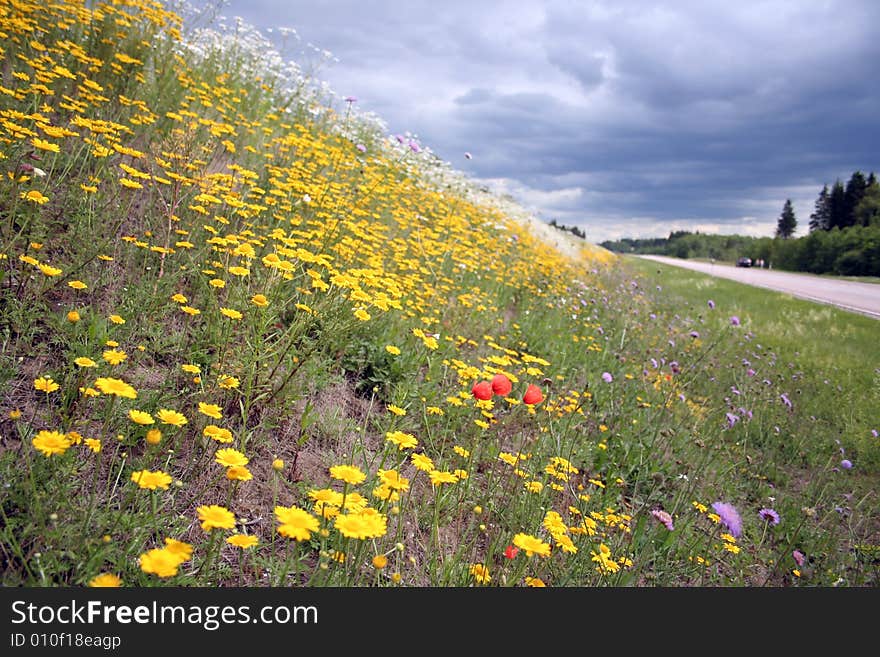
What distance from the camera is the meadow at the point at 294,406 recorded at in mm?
1605

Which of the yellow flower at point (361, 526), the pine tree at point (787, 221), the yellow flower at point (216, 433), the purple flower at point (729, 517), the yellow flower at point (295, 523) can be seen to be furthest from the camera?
the pine tree at point (787, 221)

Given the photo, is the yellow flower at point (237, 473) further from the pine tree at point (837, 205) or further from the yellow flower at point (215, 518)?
the pine tree at point (837, 205)

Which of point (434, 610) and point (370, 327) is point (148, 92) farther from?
point (434, 610)

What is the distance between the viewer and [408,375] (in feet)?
10.2

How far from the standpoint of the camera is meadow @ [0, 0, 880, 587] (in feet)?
5.27

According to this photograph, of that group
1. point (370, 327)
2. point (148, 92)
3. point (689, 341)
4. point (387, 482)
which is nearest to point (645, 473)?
point (370, 327)

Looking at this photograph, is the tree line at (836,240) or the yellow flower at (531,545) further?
the tree line at (836,240)

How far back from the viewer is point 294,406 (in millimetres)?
2471

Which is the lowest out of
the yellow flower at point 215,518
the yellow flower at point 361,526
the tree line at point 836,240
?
the yellow flower at point 361,526

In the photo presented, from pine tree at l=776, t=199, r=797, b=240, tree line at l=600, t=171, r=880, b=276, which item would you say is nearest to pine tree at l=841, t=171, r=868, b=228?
tree line at l=600, t=171, r=880, b=276

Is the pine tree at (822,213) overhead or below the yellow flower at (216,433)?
overhead

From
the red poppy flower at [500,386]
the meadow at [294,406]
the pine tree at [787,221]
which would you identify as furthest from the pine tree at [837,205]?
the red poppy flower at [500,386]

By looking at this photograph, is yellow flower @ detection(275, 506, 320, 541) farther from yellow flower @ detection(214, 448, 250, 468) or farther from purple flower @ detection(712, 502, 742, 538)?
purple flower @ detection(712, 502, 742, 538)

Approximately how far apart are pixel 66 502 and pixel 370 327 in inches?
79.4
